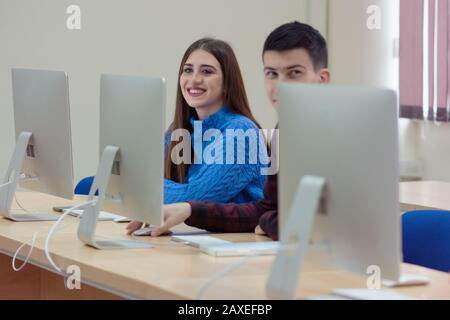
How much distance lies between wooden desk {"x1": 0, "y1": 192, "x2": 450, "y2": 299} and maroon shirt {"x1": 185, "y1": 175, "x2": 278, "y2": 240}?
0.18 ft

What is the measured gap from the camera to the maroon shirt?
113 inches

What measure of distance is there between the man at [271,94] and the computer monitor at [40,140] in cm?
33

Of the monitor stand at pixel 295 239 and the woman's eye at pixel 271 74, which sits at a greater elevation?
the woman's eye at pixel 271 74

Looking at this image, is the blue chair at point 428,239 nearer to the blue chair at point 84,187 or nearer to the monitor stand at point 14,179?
the monitor stand at point 14,179

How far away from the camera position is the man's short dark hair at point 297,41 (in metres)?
2.74

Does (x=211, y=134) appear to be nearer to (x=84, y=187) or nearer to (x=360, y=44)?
(x=84, y=187)

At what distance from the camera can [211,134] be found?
322 cm

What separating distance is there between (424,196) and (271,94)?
5.24 feet

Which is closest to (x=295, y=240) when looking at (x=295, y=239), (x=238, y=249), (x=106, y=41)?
(x=295, y=239)

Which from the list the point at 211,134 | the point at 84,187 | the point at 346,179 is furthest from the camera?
the point at 84,187

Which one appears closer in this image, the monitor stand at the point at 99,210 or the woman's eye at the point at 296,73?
the monitor stand at the point at 99,210

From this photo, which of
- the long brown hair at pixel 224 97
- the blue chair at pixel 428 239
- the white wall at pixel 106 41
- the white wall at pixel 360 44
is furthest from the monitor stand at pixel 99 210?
the white wall at pixel 360 44

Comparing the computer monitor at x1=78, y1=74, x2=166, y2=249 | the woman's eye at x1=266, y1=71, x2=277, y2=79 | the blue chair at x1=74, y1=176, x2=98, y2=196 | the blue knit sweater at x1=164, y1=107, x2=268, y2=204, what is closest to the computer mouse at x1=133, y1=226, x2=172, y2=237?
the computer monitor at x1=78, y1=74, x2=166, y2=249

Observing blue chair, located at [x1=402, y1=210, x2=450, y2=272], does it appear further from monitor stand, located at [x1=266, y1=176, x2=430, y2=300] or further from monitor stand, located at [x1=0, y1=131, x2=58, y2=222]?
monitor stand, located at [x1=0, y1=131, x2=58, y2=222]
